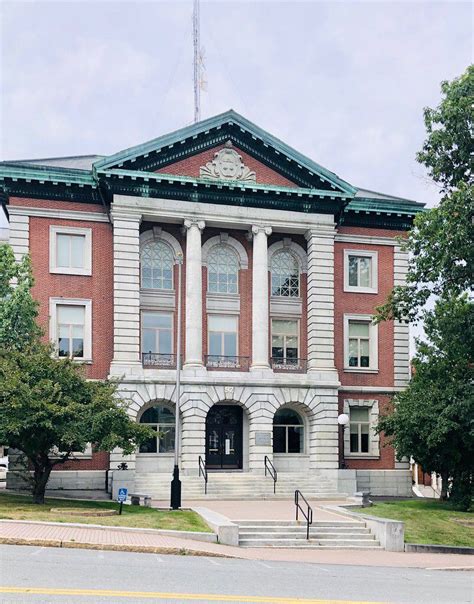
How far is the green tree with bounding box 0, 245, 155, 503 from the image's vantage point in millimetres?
26594

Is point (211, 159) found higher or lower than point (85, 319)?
higher

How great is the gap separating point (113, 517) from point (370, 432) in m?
20.3

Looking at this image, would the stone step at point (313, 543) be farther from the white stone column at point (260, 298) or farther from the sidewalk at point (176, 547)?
the white stone column at point (260, 298)

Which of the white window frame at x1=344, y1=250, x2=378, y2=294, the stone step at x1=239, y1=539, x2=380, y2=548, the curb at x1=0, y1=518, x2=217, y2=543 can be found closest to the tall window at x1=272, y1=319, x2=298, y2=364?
the white window frame at x1=344, y1=250, x2=378, y2=294

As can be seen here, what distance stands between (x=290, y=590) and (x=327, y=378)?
26178mm

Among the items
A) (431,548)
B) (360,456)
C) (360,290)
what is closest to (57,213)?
(360,290)

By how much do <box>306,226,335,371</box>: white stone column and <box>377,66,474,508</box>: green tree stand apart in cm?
572

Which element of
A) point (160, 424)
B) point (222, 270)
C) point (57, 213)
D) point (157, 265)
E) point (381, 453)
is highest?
point (57, 213)

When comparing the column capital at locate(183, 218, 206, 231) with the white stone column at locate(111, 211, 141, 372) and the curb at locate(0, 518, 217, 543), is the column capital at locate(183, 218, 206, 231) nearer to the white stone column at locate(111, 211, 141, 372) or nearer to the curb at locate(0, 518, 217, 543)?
the white stone column at locate(111, 211, 141, 372)

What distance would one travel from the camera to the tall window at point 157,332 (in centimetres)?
3994

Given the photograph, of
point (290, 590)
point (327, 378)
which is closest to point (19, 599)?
point (290, 590)

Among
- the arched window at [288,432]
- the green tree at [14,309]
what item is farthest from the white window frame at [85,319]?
the arched window at [288,432]

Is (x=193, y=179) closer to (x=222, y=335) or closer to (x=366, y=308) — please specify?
(x=222, y=335)

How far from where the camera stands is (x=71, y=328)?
38688mm
